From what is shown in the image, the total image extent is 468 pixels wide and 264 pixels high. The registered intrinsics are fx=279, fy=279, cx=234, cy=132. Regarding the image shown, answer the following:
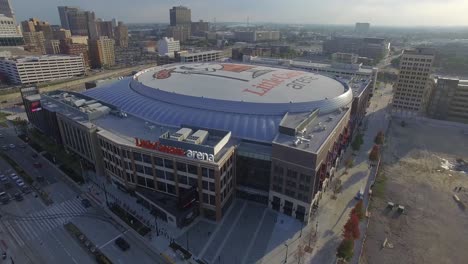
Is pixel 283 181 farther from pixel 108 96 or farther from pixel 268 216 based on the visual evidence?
pixel 108 96

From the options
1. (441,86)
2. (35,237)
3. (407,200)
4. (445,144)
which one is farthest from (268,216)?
(441,86)

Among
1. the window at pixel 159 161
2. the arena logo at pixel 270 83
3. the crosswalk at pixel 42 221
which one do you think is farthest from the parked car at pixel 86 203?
the arena logo at pixel 270 83

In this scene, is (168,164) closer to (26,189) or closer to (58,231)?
(58,231)

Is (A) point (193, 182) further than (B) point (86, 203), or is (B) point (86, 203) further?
(B) point (86, 203)

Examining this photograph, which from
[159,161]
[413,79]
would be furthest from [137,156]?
[413,79]

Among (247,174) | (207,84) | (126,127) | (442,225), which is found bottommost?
(442,225)

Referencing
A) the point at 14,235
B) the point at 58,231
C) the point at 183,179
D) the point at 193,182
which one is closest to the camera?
the point at 14,235
